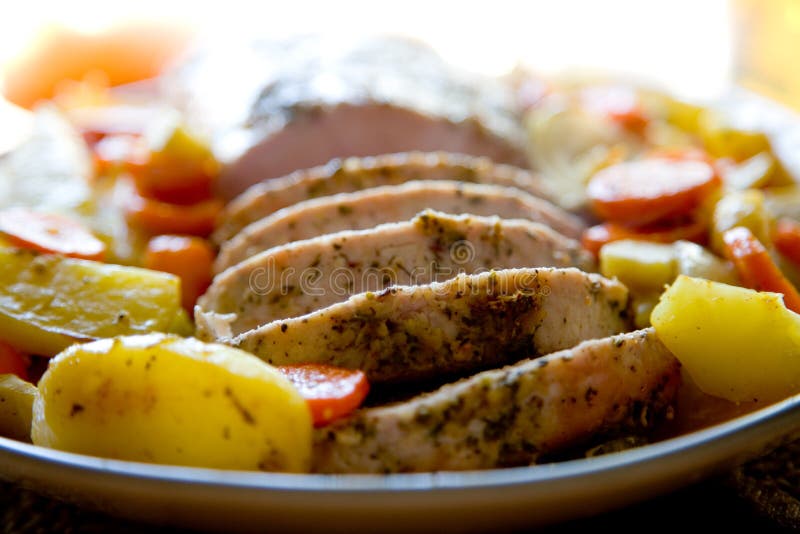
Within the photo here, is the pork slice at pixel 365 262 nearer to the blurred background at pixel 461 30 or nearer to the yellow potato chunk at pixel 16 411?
the yellow potato chunk at pixel 16 411

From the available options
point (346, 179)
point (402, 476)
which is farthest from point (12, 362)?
point (402, 476)

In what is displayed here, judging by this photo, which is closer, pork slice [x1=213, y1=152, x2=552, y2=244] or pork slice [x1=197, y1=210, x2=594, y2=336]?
pork slice [x1=197, y1=210, x2=594, y2=336]

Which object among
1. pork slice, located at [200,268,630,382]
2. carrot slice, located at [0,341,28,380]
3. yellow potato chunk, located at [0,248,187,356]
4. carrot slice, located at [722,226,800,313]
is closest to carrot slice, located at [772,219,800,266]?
carrot slice, located at [722,226,800,313]

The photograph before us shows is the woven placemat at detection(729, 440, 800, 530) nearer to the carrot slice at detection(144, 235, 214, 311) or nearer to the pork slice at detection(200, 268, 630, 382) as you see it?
the pork slice at detection(200, 268, 630, 382)

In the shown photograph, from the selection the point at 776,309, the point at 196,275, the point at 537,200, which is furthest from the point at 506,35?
the point at 776,309

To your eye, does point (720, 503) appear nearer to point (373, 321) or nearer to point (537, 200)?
point (373, 321)

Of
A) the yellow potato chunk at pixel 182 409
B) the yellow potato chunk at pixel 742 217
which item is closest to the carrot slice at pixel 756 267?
the yellow potato chunk at pixel 742 217
